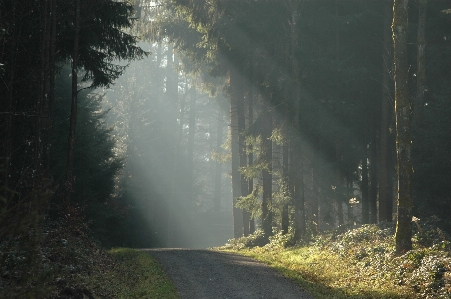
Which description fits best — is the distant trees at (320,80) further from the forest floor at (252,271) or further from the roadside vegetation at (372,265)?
the forest floor at (252,271)

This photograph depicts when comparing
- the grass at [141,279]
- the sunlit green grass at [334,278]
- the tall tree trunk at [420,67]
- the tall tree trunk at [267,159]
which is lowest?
the sunlit green grass at [334,278]

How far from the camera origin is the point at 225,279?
13.4m

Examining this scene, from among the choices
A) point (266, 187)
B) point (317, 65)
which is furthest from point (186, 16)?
point (266, 187)

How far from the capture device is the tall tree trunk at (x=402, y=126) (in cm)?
1413

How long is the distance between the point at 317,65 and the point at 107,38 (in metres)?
9.66

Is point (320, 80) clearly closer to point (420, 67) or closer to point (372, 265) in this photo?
point (420, 67)

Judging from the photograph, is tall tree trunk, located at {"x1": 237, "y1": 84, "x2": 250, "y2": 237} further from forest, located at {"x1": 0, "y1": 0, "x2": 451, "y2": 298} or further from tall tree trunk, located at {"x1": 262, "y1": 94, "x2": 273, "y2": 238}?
tall tree trunk, located at {"x1": 262, "y1": 94, "x2": 273, "y2": 238}

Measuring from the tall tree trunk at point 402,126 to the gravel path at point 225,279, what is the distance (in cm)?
360

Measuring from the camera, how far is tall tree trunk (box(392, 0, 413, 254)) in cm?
1413

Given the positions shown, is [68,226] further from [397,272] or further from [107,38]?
[397,272]

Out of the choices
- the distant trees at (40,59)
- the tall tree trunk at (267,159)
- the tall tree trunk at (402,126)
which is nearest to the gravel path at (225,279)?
the tall tree trunk at (402,126)

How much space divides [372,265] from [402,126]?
3.82 m

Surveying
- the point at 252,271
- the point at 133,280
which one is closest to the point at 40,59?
the point at 133,280

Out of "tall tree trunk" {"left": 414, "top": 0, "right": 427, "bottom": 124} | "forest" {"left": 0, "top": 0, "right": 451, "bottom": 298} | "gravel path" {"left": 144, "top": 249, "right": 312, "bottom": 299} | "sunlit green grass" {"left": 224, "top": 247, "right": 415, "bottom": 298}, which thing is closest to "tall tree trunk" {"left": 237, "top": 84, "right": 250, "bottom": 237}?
"forest" {"left": 0, "top": 0, "right": 451, "bottom": 298}
